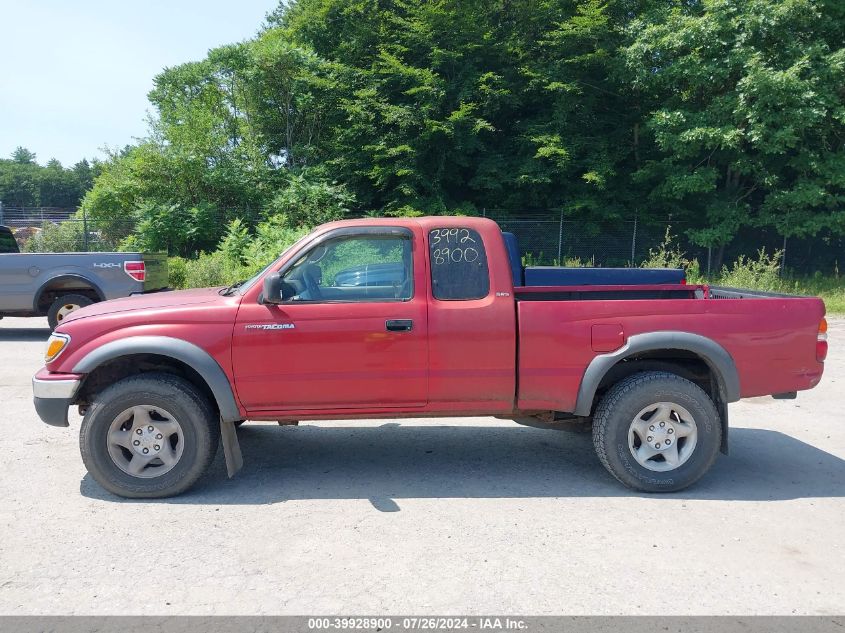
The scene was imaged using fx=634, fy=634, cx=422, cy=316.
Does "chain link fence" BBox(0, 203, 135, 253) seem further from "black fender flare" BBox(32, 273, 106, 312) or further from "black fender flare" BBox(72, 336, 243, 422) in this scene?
"black fender flare" BBox(72, 336, 243, 422)

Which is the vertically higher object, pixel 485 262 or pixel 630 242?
pixel 485 262

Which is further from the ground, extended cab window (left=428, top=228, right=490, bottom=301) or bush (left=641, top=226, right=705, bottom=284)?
extended cab window (left=428, top=228, right=490, bottom=301)

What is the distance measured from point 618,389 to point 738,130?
1773cm

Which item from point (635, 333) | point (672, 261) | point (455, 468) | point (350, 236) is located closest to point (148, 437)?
point (350, 236)

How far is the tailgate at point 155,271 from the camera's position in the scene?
11204mm

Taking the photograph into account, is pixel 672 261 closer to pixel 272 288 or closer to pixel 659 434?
pixel 659 434

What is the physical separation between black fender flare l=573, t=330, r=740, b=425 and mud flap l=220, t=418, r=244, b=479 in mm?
2530

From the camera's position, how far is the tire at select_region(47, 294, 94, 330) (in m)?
10.9

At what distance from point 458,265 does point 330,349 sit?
3.67 ft

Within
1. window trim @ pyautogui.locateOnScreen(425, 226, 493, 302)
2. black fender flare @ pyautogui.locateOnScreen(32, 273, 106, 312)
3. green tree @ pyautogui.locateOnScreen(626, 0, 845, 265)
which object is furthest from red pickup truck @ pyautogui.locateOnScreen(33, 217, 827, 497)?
green tree @ pyautogui.locateOnScreen(626, 0, 845, 265)

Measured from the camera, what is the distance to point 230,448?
4.62m

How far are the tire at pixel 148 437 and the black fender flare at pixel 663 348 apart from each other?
2.69 metres

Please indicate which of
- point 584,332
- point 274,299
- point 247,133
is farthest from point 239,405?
point 247,133

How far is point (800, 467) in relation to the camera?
5.15m
